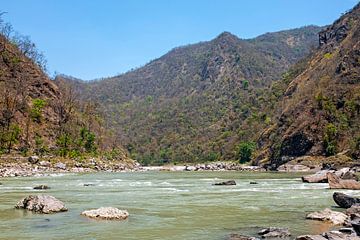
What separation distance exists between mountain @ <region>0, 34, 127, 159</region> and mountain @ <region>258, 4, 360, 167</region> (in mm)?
43165

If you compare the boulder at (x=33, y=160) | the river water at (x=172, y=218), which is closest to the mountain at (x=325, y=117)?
the boulder at (x=33, y=160)

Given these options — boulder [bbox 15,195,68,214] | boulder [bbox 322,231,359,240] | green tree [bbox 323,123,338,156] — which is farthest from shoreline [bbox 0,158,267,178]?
boulder [bbox 322,231,359,240]

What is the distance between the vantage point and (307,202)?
32.9m

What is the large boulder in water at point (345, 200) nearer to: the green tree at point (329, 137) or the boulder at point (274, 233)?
the boulder at point (274, 233)

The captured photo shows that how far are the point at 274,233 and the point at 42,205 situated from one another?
13.8 metres

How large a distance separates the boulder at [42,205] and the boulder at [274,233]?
1251 centimetres

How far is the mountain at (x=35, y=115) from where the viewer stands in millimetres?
99438

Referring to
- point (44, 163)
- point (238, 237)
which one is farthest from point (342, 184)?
point (44, 163)

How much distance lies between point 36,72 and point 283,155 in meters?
64.4

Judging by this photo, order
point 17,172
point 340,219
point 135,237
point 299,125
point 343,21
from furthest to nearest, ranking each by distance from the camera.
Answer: point 343,21, point 299,125, point 17,172, point 340,219, point 135,237

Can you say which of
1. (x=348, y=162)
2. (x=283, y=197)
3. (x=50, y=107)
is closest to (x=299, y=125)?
(x=348, y=162)

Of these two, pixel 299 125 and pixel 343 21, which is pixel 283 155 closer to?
pixel 299 125

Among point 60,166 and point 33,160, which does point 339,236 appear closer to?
point 60,166

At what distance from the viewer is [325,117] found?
11112cm
